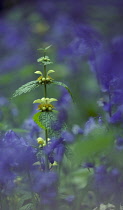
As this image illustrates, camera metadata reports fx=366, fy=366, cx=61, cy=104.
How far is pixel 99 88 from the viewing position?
34.4 inches

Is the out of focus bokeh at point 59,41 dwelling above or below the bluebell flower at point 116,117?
above

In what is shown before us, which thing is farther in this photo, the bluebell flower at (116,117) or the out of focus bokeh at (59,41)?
the out of focus bokeh at (59,41)

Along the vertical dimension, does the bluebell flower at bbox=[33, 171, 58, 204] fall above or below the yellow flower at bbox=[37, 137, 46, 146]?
below

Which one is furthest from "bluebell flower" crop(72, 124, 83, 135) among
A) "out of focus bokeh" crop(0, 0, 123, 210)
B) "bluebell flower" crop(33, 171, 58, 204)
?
"bluebell flower" crop(33, 171, 58, 204)

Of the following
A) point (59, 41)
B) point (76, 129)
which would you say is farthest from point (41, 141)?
point (59, 41)

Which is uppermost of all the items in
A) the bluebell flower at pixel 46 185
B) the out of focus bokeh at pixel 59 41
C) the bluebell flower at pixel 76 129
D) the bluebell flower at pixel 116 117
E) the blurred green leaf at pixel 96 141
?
the out of focus bokeh at pixel 59 41

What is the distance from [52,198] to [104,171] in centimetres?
13

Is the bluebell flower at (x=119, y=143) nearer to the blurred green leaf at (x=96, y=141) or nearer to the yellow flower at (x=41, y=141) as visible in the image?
the blurred green leaf at (x=96, y=141)

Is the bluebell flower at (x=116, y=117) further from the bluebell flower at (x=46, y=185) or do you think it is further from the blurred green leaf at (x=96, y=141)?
the bluebell flower at (x=46, y=185)

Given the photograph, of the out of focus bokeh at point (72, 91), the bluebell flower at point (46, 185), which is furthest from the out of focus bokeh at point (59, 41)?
the bluebell flower at point (46, 185)

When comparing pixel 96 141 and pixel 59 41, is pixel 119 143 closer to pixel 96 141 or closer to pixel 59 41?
pixel 96 141

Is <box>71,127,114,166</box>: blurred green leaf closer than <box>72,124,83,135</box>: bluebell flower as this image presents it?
Yes

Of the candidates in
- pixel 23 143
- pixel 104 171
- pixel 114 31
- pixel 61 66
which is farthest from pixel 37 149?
pixel 114 31

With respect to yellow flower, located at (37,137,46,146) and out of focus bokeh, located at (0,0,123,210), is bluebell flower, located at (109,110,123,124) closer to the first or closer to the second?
out of focus bokeh, located at (0,0,123,210)
